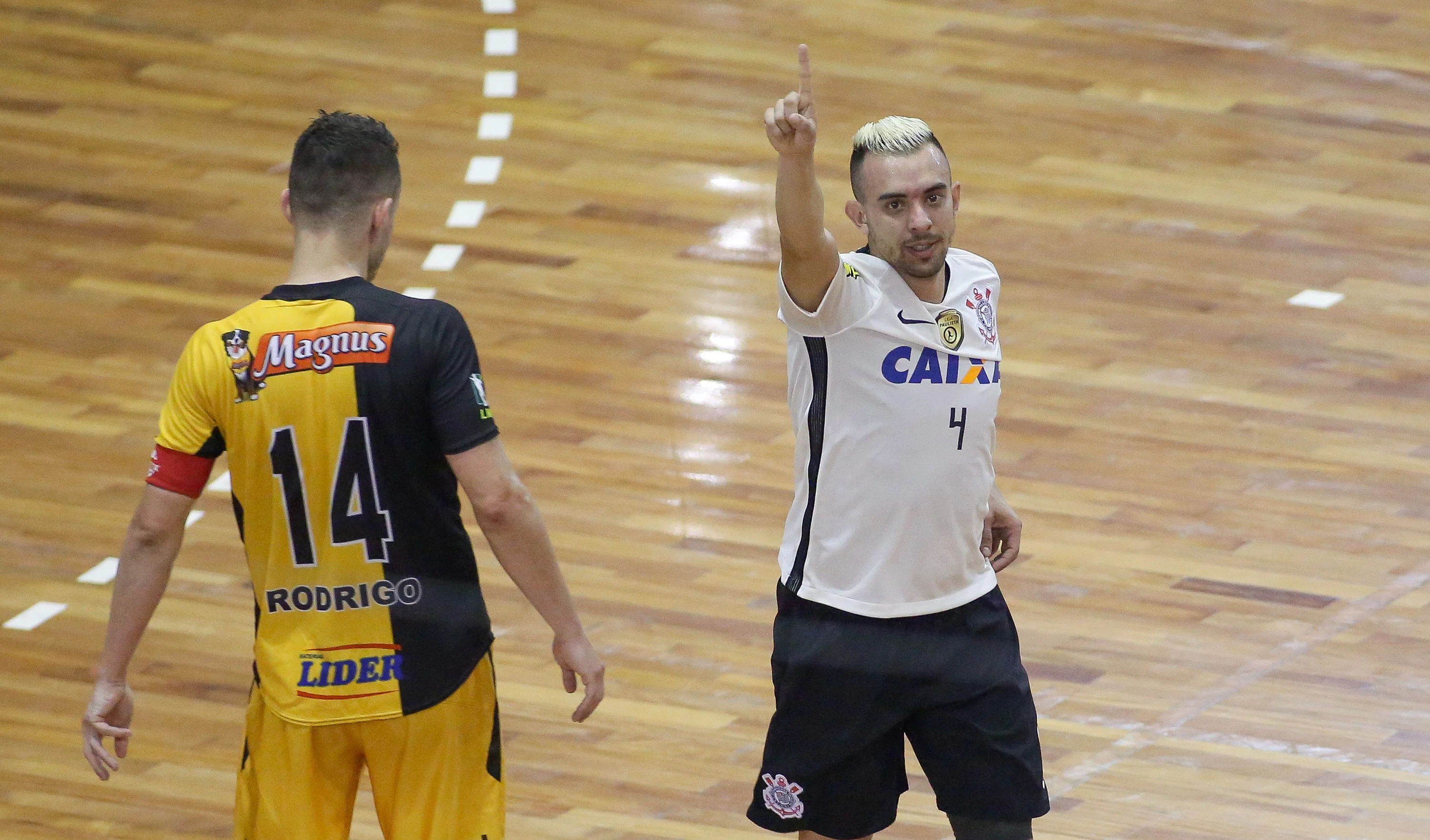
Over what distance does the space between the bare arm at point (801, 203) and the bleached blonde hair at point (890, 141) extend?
0.62 feet

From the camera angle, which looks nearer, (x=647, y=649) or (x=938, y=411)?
(x=938, y=411)

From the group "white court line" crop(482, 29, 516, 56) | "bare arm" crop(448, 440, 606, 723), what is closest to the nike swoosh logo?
"bare arm" crop(448, 440, 606, 723)

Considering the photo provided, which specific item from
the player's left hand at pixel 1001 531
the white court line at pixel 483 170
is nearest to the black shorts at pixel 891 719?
the player's left hand at pixel 1001 531

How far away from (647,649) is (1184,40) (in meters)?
4.23

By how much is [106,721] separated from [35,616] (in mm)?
1851

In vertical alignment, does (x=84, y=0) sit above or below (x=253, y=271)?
above

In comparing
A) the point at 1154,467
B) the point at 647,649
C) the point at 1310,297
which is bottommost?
the point at 647,649

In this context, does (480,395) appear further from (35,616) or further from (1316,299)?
(1316,299)

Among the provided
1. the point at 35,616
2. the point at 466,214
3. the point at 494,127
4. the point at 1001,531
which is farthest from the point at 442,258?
the point at 1001,531

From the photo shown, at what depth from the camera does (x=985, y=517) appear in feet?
10.6

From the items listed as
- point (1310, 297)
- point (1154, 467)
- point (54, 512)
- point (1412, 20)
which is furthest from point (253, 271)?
point (1412, 20)

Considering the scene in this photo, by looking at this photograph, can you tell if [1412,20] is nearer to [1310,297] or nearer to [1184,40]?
[1184,40]

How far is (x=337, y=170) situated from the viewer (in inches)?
105

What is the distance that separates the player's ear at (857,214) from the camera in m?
3.00
